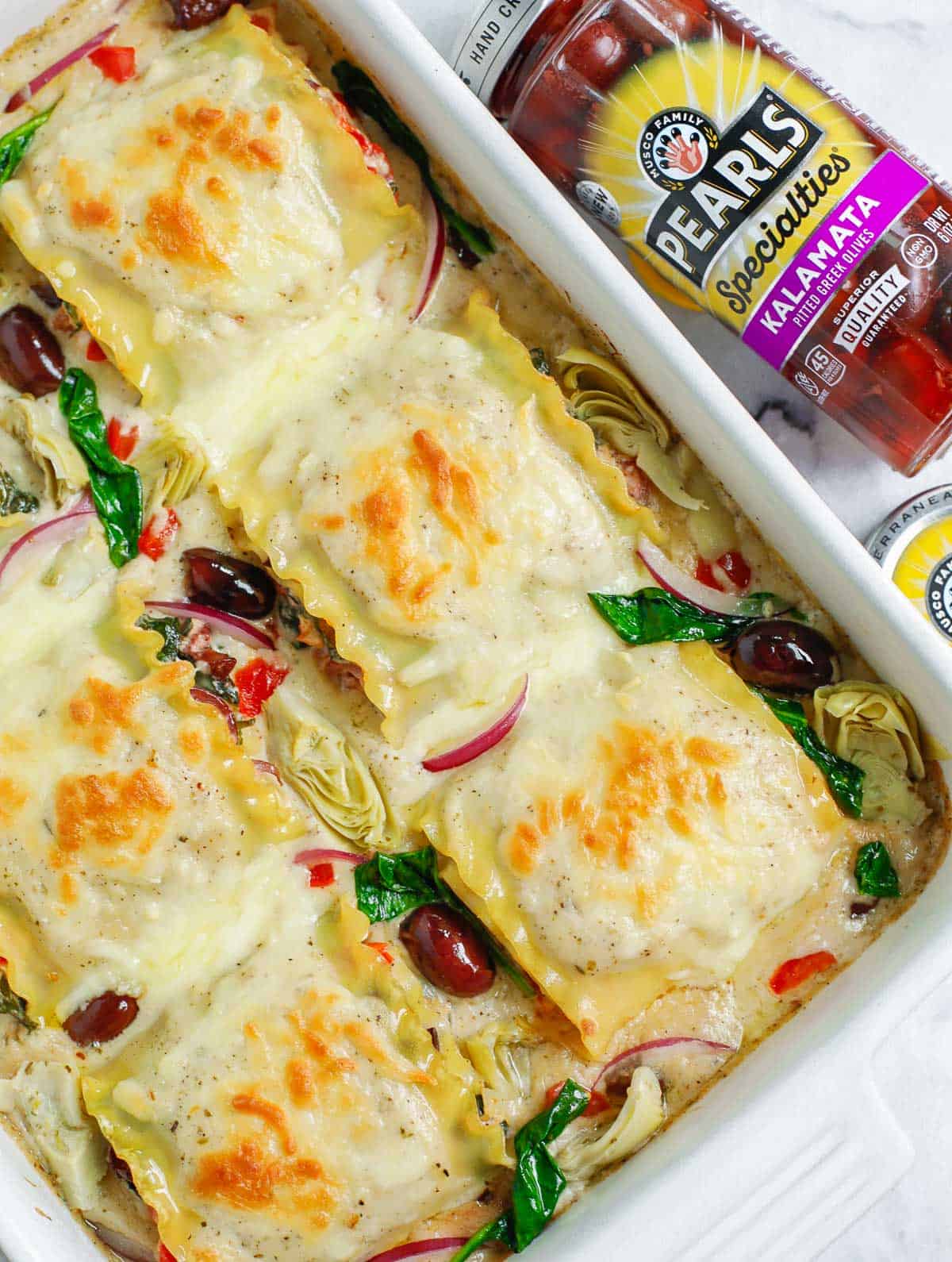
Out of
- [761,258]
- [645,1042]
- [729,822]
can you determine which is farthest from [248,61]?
[645,1042]

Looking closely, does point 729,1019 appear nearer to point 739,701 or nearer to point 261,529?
point 739,701

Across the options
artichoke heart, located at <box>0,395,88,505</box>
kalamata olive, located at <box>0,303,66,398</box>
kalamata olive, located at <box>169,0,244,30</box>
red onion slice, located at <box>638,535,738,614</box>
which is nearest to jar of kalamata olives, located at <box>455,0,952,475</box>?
red onion slice, located at <box>638,535,738,614</box>

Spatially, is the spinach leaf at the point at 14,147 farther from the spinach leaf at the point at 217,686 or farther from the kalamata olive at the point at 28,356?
the spinach leaf at the point at 217,686

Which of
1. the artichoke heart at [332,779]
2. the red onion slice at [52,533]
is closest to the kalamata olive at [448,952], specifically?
the artichoke heart at [332,779]

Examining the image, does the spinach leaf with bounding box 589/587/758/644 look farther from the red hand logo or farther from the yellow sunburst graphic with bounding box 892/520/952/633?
the red hand logo

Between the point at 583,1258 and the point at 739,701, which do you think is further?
A: the point at 739,701

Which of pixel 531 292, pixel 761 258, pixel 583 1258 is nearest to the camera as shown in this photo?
pixel 583 1258
